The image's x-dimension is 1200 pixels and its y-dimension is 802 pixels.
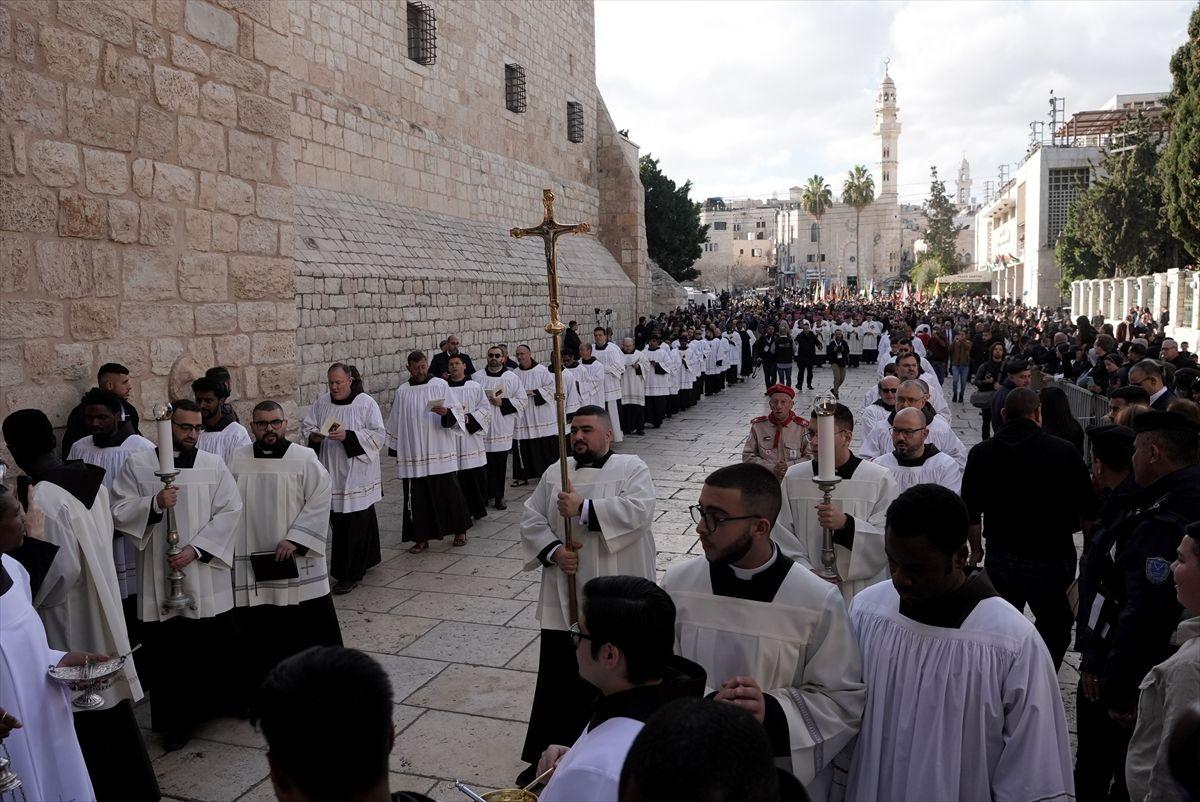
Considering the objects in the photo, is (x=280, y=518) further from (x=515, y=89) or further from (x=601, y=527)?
(x=515, y=89)

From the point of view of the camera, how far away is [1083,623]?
358 cm

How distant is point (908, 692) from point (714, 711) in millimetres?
1263

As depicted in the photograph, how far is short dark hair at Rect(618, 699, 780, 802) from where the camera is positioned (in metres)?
1.41

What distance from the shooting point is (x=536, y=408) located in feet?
37.0

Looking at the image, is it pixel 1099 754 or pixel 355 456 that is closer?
pixel 1099 754

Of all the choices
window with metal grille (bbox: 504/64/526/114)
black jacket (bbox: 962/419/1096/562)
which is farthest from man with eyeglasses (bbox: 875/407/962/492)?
window with metal grille (bbox: 504/64/526/114)

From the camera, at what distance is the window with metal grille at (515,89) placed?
65.1 feet

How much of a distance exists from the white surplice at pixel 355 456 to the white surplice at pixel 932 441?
12.3 feet

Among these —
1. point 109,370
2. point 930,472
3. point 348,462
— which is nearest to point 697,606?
point 930,472

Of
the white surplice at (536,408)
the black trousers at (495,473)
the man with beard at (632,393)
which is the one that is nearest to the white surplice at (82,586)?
the black trousers at (495,473)

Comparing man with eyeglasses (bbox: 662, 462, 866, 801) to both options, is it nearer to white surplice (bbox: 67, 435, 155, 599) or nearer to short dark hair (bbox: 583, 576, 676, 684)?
short dark hair (bbox: 583, 576, 676, 684)

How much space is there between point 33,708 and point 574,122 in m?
22.1

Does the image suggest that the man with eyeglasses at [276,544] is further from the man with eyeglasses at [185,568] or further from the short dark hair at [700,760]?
the short dark hair at [700,760]

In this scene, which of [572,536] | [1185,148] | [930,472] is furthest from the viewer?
[1185,148]
